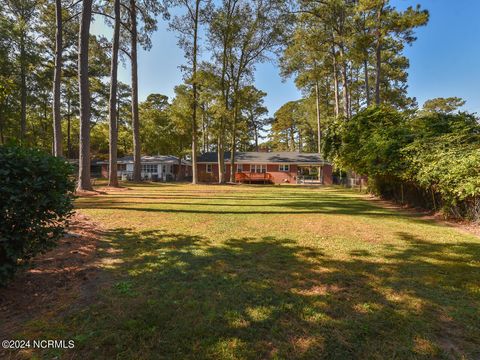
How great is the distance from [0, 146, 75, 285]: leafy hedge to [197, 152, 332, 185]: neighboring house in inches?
1128

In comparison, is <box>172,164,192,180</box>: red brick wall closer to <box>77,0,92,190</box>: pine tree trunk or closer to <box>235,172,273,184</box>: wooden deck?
<box>235,172,273,184</box>: wooden deck

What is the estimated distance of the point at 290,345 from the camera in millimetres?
2287

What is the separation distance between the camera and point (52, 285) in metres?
3.36

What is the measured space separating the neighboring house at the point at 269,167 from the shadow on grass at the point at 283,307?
27144mm

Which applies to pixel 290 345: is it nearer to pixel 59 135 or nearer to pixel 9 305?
pixel 9 305

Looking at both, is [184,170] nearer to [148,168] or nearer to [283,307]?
[148,168]

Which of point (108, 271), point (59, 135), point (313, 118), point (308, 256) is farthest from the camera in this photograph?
point (313, 118)

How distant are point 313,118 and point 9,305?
43.9 m

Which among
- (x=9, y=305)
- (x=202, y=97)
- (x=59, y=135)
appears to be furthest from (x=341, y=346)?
(x=202, y=97)

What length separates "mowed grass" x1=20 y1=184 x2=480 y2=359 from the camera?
2.27 metres

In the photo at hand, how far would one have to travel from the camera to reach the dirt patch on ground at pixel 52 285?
2.73m

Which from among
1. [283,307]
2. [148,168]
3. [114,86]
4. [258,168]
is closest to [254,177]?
[258,168]

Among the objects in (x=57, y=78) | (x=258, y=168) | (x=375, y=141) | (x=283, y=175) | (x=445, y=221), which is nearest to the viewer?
(x=445, y=221)

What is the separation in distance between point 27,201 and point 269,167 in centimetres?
3047
